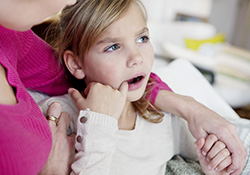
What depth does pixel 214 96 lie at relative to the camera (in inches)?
57.0

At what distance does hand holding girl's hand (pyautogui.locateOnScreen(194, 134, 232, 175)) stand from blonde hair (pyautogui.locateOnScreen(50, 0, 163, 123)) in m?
0.45

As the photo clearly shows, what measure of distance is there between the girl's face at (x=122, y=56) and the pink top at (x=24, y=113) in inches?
6.0

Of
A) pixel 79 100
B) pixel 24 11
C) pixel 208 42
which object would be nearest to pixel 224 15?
pixel 208 42

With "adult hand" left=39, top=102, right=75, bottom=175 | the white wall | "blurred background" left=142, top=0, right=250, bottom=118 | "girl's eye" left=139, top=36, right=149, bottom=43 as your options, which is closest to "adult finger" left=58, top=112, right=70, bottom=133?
"adult hand" left=39, top=102, right=75, bottom=175

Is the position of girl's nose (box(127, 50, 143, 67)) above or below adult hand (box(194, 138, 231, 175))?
above

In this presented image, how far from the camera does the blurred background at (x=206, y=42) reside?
2.65 metres

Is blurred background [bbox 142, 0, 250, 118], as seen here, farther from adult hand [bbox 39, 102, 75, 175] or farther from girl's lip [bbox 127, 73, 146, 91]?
adult hand [bbox 39, 102, 75, 175]

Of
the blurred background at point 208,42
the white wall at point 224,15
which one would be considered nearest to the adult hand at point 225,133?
the blurred background at point 208,42

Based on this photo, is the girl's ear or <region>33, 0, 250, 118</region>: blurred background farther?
<region>33, 0, 250, 118</region>: blurred background

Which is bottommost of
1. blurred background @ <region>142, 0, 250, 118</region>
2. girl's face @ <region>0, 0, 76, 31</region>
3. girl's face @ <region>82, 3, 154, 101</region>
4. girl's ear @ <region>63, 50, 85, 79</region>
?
blurred background @ <region>142, 0, 250, 118</region>

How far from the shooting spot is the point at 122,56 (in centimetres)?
92

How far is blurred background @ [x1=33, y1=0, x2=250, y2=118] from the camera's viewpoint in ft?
8.70

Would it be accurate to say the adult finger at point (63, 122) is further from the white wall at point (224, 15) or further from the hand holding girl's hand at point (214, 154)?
the white wall at point (224, 15)

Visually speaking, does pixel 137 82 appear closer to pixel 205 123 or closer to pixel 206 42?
pixel 205 123
